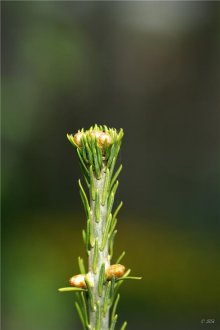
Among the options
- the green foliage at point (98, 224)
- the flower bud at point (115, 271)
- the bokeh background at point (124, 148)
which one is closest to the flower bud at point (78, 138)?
the green foliage at point (98, 224)

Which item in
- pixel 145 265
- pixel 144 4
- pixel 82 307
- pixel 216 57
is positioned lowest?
pixel 82 307

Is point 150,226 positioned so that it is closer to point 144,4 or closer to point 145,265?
point 145,265

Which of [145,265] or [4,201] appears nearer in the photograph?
[4,201]

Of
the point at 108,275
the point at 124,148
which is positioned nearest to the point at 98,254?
the point at 108,275

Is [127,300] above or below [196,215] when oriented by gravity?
below

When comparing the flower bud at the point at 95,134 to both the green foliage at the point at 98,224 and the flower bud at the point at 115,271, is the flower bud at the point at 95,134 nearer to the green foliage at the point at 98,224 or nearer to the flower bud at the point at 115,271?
the green foliage at the point at 98,224

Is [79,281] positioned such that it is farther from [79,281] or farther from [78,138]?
[78,138]

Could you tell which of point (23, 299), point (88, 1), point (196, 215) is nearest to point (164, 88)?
point (88, 1)
